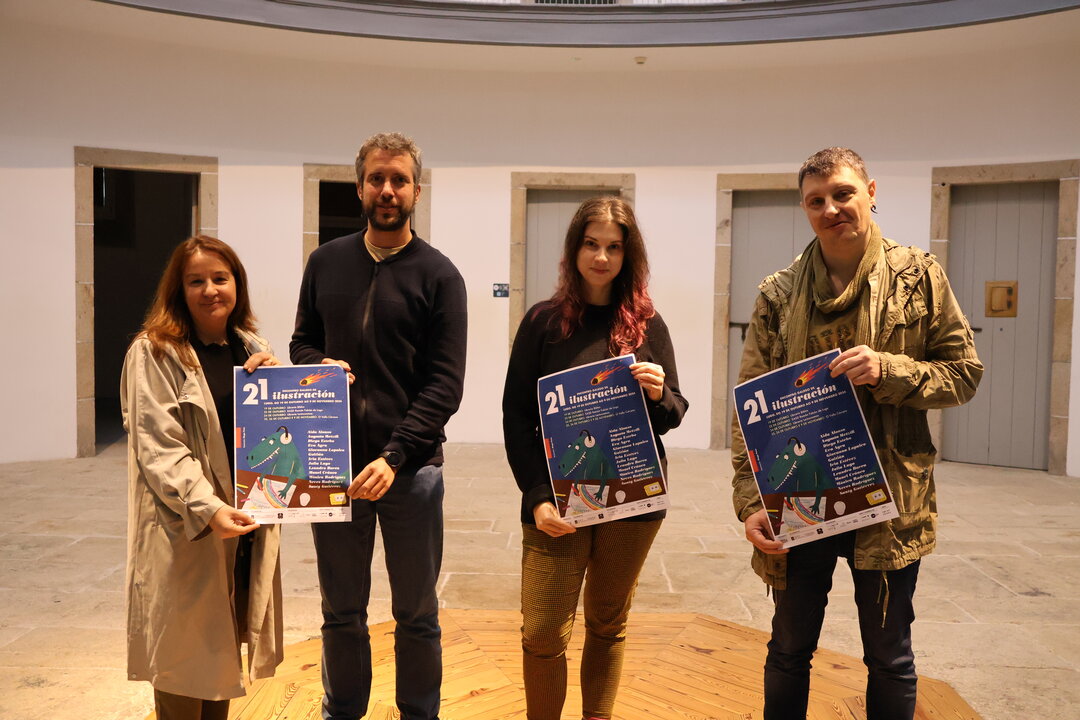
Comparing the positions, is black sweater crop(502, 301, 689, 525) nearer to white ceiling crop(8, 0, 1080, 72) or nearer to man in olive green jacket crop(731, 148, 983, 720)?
man in olive green jacket crop(731, 148, 983, 720)

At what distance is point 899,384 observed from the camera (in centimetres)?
204

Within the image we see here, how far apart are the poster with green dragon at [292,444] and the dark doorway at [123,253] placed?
34.4 ft

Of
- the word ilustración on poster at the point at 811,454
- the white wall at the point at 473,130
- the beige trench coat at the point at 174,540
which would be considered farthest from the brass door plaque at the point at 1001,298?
the beige trench coat at the point at 174,540

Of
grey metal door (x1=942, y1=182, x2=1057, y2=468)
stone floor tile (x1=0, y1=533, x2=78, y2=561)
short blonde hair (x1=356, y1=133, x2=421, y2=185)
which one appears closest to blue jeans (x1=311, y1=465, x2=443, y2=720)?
short blonde hair (x1=356, y1=133, x2=421, y2=185)

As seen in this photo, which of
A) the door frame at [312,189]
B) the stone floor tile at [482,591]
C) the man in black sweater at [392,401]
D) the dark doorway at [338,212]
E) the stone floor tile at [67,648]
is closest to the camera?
the man in black sweater at [392,401]

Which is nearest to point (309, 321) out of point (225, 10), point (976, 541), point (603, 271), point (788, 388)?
point (603, 271)

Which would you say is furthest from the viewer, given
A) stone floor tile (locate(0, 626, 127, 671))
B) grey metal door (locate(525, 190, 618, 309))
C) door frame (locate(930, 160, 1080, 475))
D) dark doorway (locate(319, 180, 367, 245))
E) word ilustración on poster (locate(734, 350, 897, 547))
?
dark doorway (locate(319, 180, 367, 245))

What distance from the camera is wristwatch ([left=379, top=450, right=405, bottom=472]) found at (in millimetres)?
2381

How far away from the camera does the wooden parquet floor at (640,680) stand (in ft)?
9.94

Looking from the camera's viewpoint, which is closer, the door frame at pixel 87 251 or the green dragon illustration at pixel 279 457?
the green dragon illustration at pixel 279 457

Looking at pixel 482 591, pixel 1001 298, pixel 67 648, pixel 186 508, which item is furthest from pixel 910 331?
pixel 1001 298

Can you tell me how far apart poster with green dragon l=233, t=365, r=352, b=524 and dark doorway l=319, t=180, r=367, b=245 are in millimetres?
10395

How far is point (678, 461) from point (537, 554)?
588cm

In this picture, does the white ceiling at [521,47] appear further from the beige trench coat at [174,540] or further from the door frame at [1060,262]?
the beige trench coat at [174,540]
